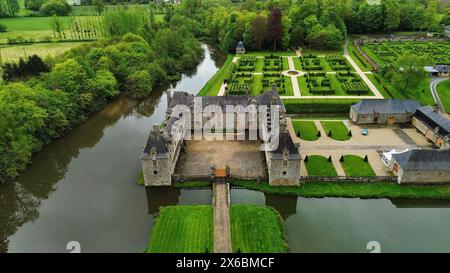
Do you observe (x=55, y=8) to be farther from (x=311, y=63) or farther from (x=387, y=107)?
(x=387, y=107)

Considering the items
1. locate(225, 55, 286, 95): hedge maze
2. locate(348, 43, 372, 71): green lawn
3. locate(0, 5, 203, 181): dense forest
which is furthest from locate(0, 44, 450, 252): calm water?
locate(348, 43, 372, 71): green lawn

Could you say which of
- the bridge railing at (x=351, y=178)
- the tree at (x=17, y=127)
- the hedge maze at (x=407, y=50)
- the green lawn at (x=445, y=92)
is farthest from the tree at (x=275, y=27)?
the tree at (x=17, y=127)

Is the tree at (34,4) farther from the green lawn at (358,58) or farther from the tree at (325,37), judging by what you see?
the green lawn at (358,58)

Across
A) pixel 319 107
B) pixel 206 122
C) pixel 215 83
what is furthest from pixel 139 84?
pixel 319 107

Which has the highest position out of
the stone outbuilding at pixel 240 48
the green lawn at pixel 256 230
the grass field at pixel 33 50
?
the grass field at pixel 33 50

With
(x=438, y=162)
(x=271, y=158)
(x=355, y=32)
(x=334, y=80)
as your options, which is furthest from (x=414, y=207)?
(x=355, y=32)

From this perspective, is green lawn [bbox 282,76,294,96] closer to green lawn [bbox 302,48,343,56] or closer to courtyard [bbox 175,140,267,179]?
courtyard [bbox 175,140,267,179]
